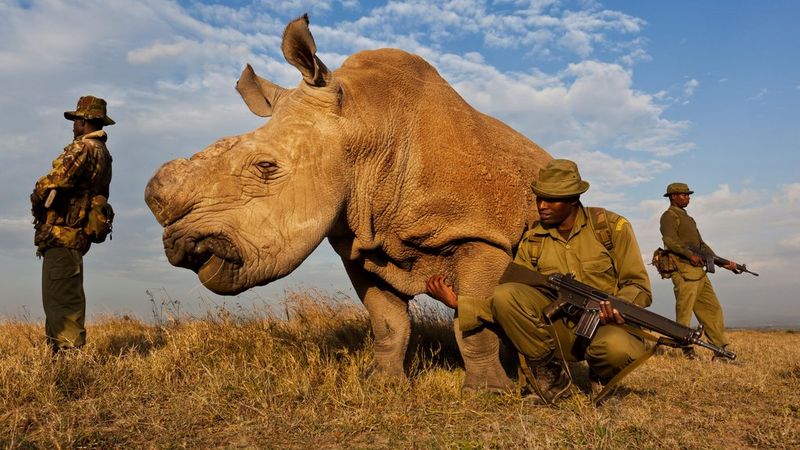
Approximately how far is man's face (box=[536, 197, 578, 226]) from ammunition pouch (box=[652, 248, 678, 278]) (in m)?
6.67

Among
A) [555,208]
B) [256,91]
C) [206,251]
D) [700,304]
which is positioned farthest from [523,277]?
[700,304]

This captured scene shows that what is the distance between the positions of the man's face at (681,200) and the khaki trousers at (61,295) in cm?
903

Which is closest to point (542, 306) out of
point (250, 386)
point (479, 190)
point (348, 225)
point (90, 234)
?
point (479, 190)

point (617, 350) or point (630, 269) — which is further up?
point (630, 269)

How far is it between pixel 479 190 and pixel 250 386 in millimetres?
2258

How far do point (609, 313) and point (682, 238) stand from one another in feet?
23.2

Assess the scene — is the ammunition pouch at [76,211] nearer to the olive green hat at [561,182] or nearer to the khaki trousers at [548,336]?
the khaki trousers at [548,336]

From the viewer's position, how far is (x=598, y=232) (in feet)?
15.8

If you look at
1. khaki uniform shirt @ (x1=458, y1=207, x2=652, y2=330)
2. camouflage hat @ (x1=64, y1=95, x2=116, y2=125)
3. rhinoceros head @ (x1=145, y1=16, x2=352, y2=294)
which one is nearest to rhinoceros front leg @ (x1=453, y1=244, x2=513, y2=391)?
khaki uniform shirt @ (x1=458, y1=207, x2=652, y2=330)

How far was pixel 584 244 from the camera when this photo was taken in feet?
15.9

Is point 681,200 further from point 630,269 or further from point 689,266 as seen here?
point 630,269

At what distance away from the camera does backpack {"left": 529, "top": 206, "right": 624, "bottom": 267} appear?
482 cm

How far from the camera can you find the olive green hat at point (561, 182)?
4621 mm

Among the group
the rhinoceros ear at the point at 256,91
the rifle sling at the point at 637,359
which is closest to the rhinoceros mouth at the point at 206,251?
the rhinoceros ear at the point at 256,91
